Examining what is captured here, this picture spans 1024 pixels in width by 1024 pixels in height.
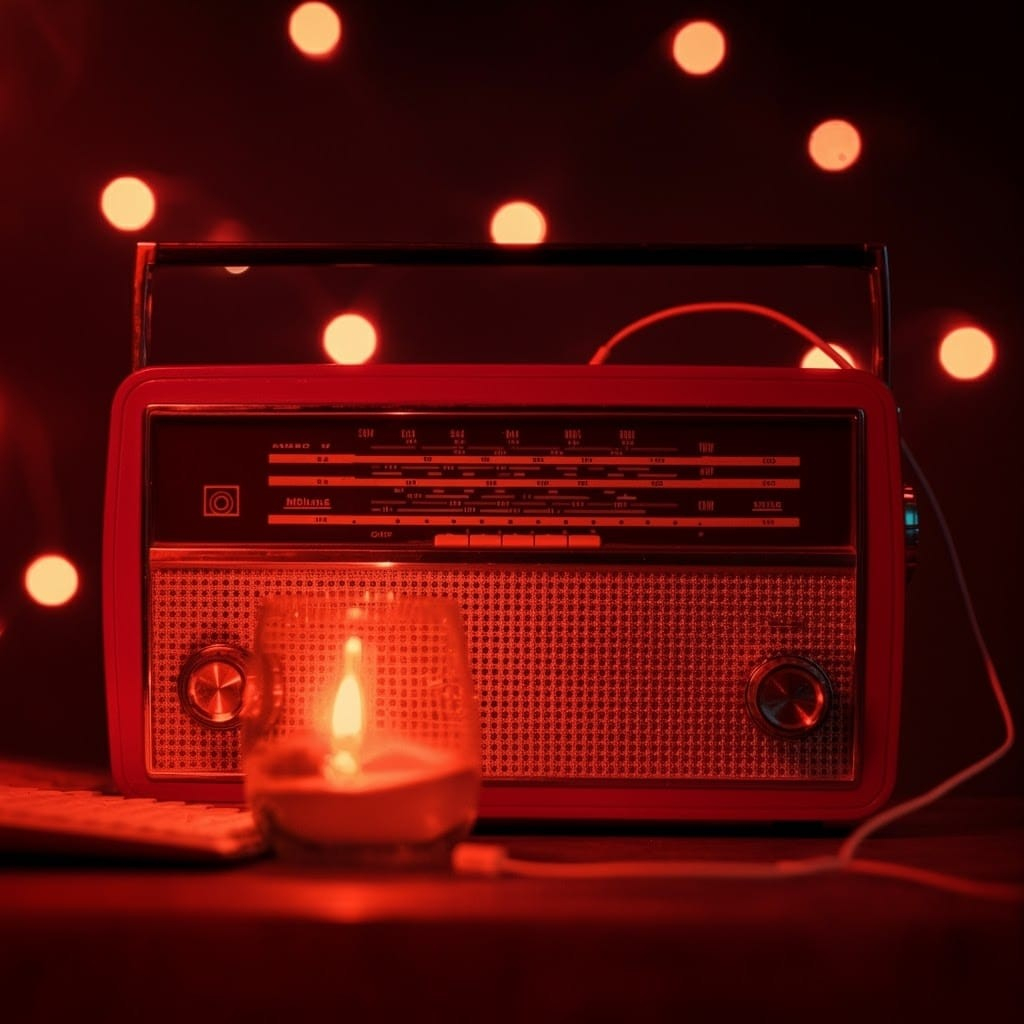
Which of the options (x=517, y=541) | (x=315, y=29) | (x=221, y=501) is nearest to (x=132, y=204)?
(x=315, y=29)

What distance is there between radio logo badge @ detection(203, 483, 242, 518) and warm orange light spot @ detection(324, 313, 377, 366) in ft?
1.21

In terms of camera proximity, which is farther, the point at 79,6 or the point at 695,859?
the point at 79,6

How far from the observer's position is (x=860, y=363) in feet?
3.62

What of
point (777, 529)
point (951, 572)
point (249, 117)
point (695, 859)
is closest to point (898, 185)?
point (951, 572)

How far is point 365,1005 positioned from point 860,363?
2.76ft

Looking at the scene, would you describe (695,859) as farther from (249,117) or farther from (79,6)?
(79,6)

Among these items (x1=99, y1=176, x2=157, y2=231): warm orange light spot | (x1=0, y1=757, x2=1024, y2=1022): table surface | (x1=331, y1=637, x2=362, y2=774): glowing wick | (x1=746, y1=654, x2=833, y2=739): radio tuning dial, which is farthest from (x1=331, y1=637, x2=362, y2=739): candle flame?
(x1=99, y1=176, x2=157, y2=231): warm orange light spot

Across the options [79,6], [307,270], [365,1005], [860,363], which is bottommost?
[365,1005]

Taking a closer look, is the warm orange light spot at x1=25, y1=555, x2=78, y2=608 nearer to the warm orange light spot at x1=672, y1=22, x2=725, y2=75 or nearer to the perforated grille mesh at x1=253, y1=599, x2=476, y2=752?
the perforated grille mesh at x1=253, y1=599, x2=476, y2=752

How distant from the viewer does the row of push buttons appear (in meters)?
0.76

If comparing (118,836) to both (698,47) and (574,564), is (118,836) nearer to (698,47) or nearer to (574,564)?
(574,564)

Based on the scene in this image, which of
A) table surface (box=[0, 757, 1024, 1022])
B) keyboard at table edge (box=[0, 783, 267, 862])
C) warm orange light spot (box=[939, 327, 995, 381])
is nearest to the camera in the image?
table surface (box=[0, 757, 1024, 1022])

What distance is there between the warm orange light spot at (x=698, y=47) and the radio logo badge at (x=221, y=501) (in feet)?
2.13

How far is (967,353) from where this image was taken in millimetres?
1101
